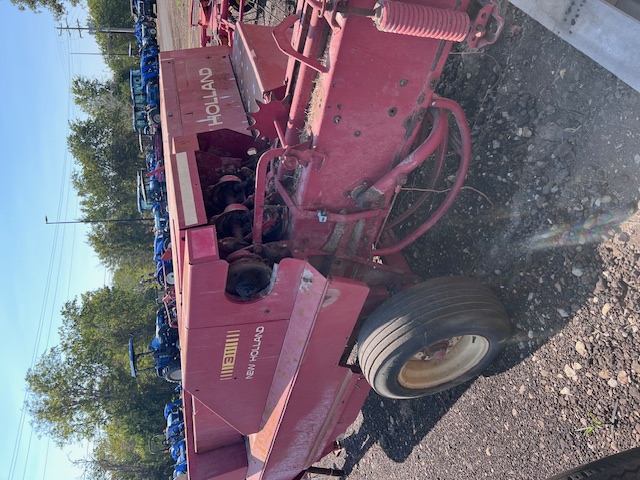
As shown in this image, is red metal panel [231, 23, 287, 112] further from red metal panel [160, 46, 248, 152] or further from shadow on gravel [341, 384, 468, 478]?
shadow on gravel [341, 384, 468, 478]

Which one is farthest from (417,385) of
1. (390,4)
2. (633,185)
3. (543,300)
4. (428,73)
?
(390,4)

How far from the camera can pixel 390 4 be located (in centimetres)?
204

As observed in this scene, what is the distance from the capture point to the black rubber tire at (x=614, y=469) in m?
2.45

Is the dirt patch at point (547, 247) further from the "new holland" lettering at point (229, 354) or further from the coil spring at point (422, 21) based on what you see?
the "new holland" lettering at point (229, 354)

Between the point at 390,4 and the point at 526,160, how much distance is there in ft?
5.65

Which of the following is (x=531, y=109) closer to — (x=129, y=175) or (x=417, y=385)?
(x=417, y=385)

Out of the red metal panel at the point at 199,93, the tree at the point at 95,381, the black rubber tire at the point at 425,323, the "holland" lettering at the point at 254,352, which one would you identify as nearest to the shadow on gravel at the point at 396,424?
the black rubber tire at the point at 425,323

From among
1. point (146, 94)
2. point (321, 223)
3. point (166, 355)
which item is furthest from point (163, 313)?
point (321, 223)

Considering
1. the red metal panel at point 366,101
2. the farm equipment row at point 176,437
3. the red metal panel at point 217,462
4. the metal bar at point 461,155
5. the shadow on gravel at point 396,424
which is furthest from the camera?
the farm equipment row at point 176,437

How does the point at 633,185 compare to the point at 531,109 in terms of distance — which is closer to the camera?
the point at 633,185

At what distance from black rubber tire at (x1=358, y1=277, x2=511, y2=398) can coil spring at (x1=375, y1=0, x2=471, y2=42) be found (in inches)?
61.6

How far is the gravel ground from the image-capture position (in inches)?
109

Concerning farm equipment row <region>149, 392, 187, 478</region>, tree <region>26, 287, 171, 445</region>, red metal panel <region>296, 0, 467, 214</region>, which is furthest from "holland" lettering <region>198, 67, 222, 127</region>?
tree <region>26, 287, 171, 445</region>

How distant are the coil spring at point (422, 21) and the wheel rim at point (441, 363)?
7.24ft
